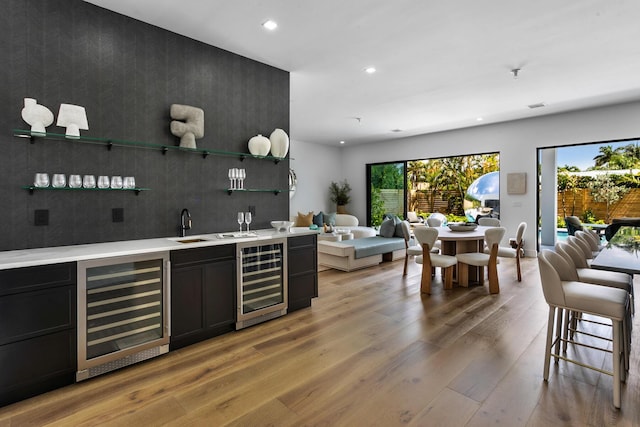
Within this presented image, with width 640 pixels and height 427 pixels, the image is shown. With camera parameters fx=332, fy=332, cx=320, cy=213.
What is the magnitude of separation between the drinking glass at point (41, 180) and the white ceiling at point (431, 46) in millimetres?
1522

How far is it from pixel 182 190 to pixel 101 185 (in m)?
0.73

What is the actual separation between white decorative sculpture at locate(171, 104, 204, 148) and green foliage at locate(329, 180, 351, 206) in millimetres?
7221

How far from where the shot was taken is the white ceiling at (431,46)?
2902mm

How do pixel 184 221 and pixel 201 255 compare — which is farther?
pixel 184 221

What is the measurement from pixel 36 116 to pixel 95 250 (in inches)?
42.9

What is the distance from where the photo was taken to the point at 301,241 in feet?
12.3

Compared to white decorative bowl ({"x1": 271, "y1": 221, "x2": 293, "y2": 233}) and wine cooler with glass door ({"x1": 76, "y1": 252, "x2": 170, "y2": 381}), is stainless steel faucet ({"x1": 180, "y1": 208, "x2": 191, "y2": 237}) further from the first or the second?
white decorative bowl ({"x1": 271, "y1": 221, "x2": 293, "y2": 233})

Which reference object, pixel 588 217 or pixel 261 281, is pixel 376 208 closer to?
pixel 588 217

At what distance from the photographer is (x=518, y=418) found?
74.9 inches

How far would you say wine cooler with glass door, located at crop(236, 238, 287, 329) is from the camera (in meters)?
3.20

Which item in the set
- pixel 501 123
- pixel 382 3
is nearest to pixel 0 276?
pixel 382 3

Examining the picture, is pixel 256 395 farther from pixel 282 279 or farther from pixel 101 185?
pixel 101 185

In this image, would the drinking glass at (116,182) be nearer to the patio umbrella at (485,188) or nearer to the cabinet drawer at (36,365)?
the cabinet drawer at (36,365)

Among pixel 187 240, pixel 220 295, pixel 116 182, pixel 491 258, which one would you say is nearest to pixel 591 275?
pixel 491 258
